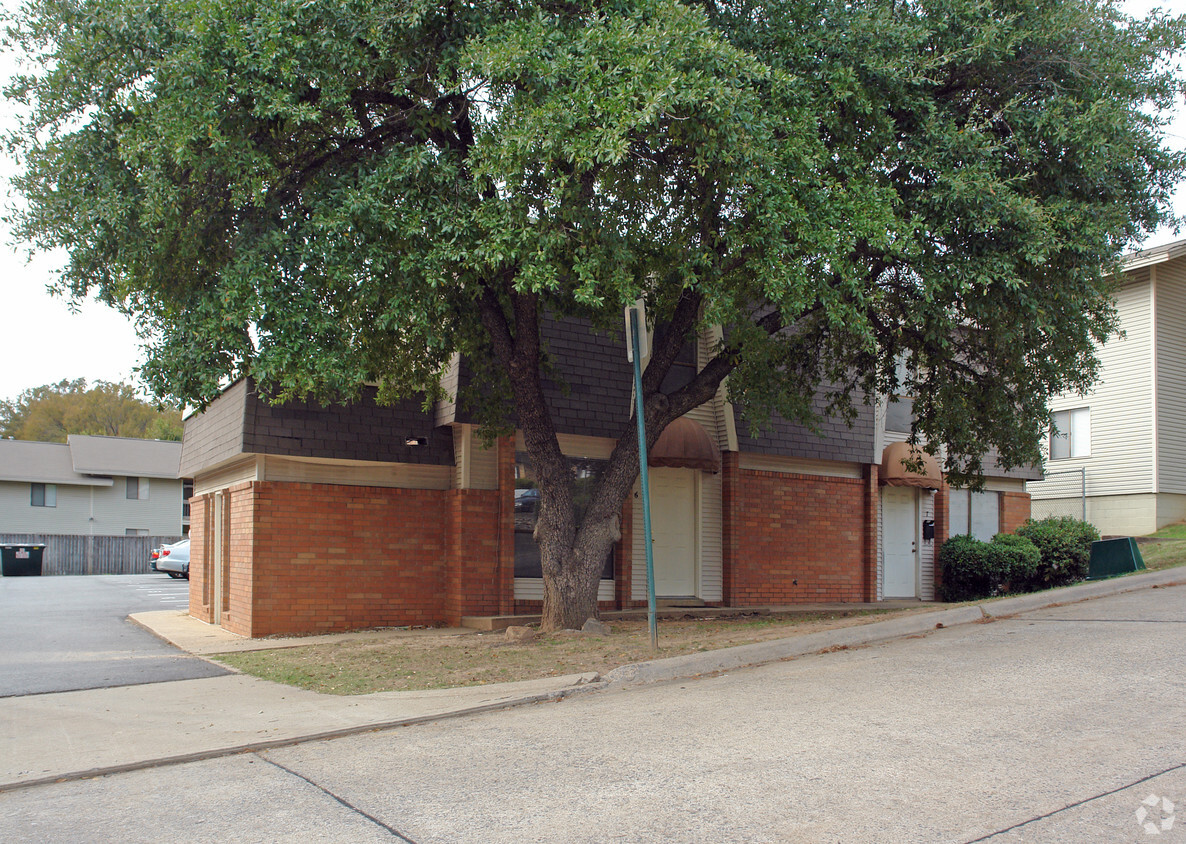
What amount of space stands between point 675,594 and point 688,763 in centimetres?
1002

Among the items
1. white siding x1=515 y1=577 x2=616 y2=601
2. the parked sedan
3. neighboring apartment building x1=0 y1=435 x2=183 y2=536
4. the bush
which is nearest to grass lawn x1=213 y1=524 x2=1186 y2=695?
white siding x1=515 y1=577 x2=616 y2=601

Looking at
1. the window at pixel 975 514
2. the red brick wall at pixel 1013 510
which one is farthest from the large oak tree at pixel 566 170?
the red brick wall at pixel 1013 510

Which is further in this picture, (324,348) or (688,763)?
(324,348)

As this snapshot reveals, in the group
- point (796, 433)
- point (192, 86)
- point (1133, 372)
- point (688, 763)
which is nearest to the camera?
point (688, 763)

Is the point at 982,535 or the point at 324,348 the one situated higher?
the point at 324,348

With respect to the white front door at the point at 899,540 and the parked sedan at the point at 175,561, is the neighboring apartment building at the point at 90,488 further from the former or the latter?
the white front door at the point at 899,540

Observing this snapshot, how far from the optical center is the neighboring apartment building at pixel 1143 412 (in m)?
23.2

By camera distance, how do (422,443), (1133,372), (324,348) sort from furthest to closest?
1. (1133,372)
2. (422,443)
3. (324,348)

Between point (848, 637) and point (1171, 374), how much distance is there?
1878cm

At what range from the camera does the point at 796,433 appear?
16.7 metres

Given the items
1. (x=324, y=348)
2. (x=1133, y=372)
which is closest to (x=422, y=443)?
(x=324, y=348)

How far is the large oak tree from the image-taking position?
8383mm

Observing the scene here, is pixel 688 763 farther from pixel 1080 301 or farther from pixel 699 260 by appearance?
pixel 1080 301

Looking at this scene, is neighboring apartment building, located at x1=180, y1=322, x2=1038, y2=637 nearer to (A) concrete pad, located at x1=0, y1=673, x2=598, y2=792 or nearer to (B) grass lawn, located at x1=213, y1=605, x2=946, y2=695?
(B) grass lawn, located at x1=213, y1=605, x2=946, y2=695
